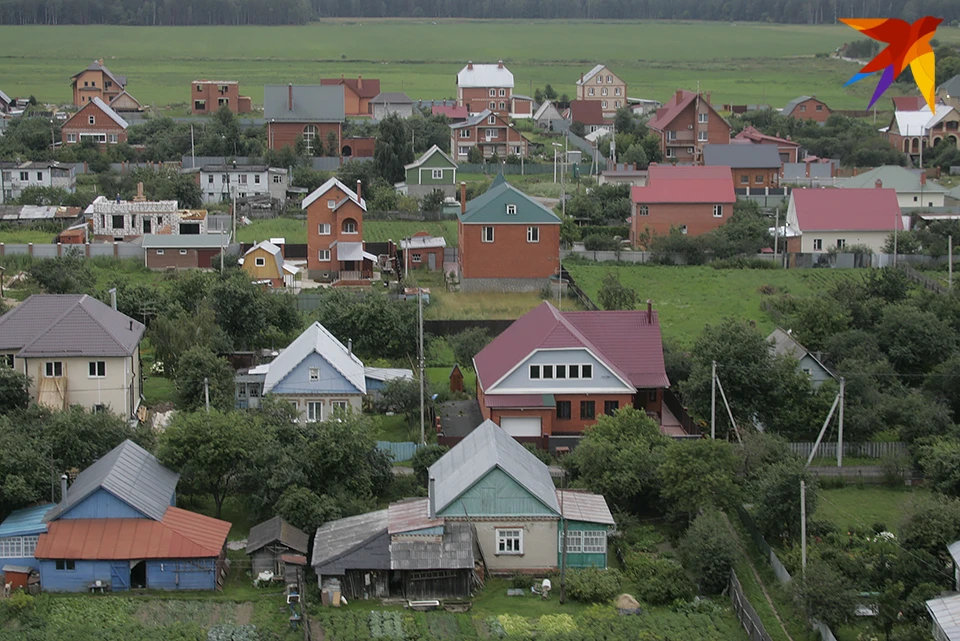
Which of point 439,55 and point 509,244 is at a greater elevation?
point 439,55

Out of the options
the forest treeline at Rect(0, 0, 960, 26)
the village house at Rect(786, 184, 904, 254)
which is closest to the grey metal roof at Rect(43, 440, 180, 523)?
the village house at Rect(786, 184, 904, 254)

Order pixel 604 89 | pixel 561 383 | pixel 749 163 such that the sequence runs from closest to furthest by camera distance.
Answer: pixel 561 383, pixel 749 163, pixel 604 89

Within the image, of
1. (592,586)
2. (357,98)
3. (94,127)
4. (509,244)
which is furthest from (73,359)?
(357,98)

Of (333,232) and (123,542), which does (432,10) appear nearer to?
(333,232)

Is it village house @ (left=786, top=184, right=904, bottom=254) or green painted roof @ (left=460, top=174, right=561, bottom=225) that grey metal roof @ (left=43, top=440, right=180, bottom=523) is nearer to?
green painted roof @ (left=460, top=174, right=561, bottom=225)

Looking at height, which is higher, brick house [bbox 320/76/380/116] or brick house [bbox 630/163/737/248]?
brick house [bbox 320/76/380/116]

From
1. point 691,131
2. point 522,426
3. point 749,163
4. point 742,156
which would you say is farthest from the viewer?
point 691,131

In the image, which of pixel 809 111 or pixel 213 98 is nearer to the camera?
pixel 809 111

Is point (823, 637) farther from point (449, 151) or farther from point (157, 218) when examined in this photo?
point (449, 151)
